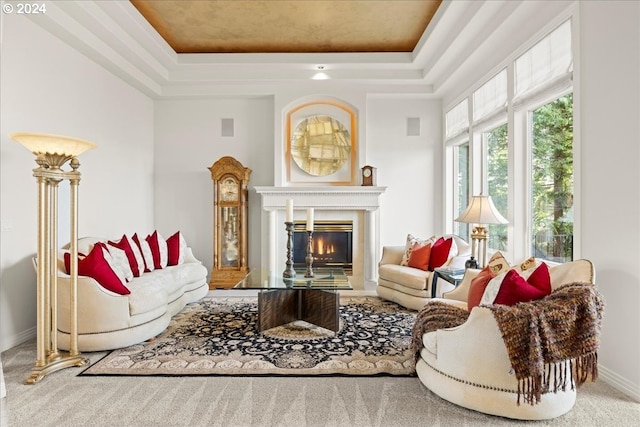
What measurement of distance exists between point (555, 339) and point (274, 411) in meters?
1.58

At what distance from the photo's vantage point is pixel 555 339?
2.03 meters

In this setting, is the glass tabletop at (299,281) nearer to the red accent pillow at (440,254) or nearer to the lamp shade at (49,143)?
the red accent pillow at (440,254)

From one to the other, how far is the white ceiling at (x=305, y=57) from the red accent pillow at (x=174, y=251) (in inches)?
89.7

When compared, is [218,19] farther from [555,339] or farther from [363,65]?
[555,339]

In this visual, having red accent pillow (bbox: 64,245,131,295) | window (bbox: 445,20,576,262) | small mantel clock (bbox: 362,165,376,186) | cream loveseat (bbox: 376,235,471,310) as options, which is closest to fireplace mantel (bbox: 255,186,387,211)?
small mantel clock (bbox: 362,165,376,186)

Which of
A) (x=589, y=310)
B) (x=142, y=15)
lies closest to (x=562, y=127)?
(x=589, y=310)

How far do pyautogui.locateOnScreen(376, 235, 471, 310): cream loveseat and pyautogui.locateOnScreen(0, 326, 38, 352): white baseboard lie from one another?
3.65 meters

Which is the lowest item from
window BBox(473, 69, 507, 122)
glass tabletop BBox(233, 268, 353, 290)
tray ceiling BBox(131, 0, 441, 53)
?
glass tabletop BBox(233, 268, 353, 290)

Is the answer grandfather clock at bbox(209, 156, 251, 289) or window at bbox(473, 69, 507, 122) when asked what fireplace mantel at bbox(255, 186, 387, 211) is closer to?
grandfather clock at bbox(209, 156, 251, 289)

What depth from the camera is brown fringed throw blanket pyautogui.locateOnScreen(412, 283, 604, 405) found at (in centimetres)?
201

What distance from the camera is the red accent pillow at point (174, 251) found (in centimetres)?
485

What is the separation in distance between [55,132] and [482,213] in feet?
14.4

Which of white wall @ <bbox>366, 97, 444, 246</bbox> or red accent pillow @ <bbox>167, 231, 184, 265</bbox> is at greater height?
white wall @ <bbox>366, 97, 444, 246</bbox>

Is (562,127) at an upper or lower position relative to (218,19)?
lower
